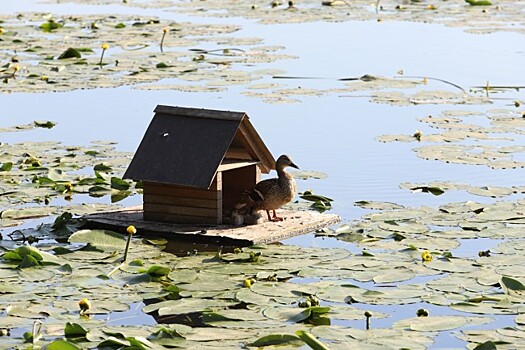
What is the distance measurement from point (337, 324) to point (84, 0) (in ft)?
46.7

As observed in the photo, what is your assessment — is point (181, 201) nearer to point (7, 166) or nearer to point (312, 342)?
point (7, 166)

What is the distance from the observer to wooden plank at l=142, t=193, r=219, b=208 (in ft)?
20.3

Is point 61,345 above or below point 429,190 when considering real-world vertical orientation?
above

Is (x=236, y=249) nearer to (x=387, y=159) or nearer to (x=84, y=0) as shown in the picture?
(x=387, y=159)

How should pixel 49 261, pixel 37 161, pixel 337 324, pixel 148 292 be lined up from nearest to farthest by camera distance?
pixel 337 324 < pixel 148 292 < pixel 49 261 < pixel 37 161

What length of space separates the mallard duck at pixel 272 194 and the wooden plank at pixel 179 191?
204mm

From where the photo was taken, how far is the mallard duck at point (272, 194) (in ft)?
20.4

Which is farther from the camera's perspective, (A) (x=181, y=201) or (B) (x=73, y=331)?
(A) (x=181, y=201)

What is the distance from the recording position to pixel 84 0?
18203 millimetres

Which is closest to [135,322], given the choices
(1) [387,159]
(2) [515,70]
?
(1) [387,159]

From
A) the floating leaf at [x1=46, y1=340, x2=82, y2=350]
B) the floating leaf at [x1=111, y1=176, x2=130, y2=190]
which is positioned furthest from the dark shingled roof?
the floating leaf at [x1=46, y1=340, x2=82, y2=350]

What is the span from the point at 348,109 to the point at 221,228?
12.4 ft

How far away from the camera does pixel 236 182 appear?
659 centimetres

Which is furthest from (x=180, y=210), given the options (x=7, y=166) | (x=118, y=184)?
(x=7, y=166)
